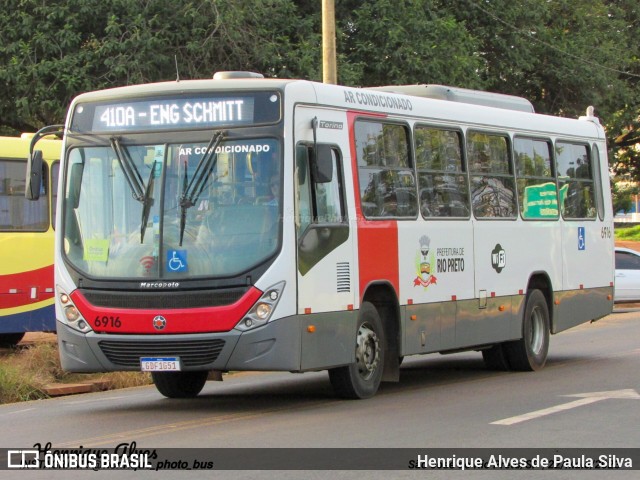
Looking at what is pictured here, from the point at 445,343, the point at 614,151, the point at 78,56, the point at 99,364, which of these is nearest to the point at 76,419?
the point at 99,364

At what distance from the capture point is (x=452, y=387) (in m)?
13.9

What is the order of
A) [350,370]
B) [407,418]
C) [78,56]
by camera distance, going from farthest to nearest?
[78,56], [350,370], [407,418]

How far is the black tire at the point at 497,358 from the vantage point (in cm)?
1619

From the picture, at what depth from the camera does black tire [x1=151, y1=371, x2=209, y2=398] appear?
1305 cm

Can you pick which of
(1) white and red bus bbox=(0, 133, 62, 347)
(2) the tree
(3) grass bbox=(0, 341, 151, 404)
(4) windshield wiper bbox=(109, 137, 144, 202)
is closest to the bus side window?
(4) windshield wiper bbox=(109, 137, 144, 202)

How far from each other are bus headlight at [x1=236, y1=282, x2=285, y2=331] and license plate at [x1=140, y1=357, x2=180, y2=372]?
68 centimetres

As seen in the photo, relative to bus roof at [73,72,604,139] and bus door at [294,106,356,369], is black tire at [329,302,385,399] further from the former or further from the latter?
bus roof at [73,72,604,139]

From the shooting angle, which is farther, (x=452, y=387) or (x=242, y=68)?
(x=242, y=68)

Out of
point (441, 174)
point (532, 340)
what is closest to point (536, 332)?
point (532, 340)

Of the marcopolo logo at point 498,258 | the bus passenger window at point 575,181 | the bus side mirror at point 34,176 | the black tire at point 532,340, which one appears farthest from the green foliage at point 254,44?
the bus side mirror at point 34,176

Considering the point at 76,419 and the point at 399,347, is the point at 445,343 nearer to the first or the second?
the point at 399,347

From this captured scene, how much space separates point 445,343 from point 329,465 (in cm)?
564

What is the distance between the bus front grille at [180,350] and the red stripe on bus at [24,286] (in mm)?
8473

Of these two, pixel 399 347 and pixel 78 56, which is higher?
pixel 78 56
